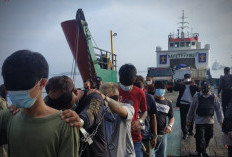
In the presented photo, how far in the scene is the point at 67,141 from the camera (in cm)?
152

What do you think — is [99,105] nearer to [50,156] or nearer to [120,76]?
[50,156]

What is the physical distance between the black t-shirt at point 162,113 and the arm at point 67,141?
10.5ft

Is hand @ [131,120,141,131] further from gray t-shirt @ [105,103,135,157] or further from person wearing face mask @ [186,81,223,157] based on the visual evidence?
person wearing face mask @ [186,81,223,157]

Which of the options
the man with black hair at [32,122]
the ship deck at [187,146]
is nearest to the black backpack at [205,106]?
the ship deck at [187,146]

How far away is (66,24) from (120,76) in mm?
7367

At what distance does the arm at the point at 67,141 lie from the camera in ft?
4.99

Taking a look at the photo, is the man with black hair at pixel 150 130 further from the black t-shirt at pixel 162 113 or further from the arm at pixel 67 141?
the arm at pixel 67 141

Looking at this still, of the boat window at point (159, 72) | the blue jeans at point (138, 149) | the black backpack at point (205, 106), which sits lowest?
the boat window at point (159, 72)

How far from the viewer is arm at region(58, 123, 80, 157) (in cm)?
152

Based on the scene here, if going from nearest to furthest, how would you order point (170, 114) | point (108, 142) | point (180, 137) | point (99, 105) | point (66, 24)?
point (99, 105)
point (108, 142)
point (170, 114)
point (180, 137)
point (66, 24)

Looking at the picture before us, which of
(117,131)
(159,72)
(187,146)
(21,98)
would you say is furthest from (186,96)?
(159,72)

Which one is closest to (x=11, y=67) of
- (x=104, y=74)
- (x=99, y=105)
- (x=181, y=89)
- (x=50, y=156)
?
(x=50, y=156)

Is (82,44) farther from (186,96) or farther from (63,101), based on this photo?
(63,101)

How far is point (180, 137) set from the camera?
711 cm
